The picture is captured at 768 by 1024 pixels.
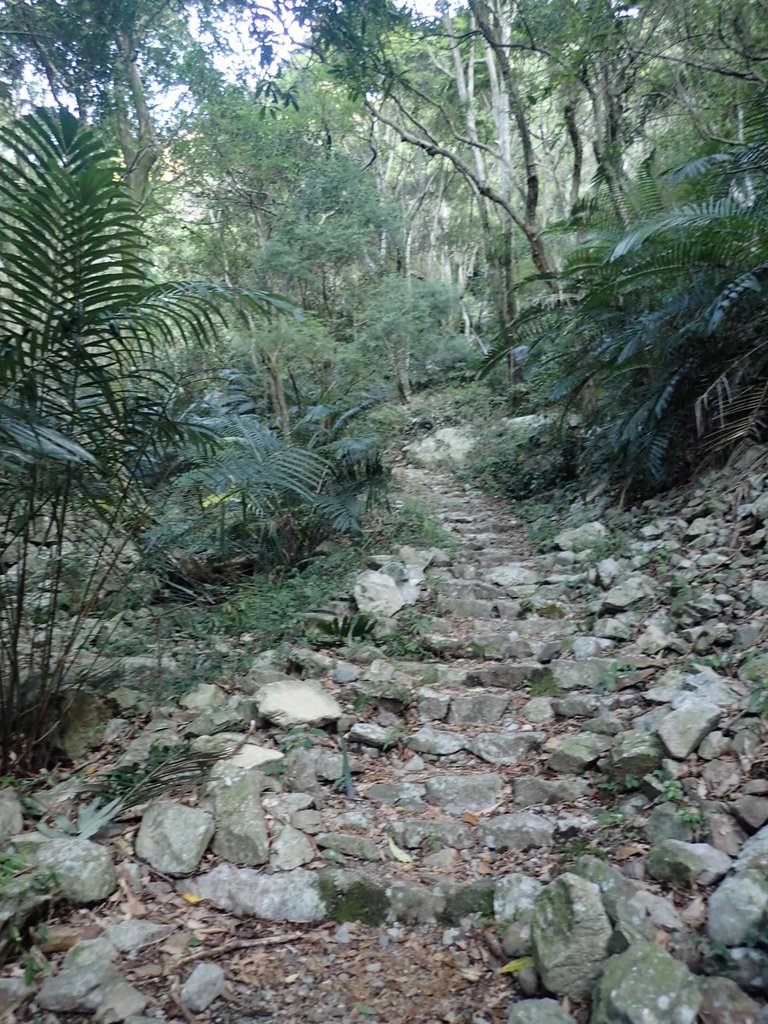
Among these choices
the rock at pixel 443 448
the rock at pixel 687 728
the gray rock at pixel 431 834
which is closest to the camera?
the rock at pixel 687 728

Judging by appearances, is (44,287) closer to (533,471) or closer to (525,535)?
(525,535)

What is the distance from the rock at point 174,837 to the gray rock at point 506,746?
1.22 m

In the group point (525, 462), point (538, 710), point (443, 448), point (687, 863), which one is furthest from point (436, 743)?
point (443, 448)

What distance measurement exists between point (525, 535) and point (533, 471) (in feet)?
4.73

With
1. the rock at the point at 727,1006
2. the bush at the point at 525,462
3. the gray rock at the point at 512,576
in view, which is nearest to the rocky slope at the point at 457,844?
the rock at the point at 727,1006


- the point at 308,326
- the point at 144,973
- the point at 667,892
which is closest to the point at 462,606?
the point at 667,892

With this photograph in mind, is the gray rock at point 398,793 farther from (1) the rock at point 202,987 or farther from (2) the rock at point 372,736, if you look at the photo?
(1) the rock at point 202,987

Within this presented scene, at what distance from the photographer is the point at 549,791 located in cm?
263

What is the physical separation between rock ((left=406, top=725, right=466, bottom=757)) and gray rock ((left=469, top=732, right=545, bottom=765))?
66 mm

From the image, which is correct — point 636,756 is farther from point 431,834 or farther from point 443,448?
point 443,448

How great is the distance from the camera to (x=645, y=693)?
9.86 ft

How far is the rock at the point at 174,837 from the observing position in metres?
2.25

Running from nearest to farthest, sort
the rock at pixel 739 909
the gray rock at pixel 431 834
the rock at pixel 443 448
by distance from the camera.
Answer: the rock at pixel 739 909, the gray rock at pixel 431 834, the rock at pixel 443 448

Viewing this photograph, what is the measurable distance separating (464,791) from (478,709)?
660 mm
